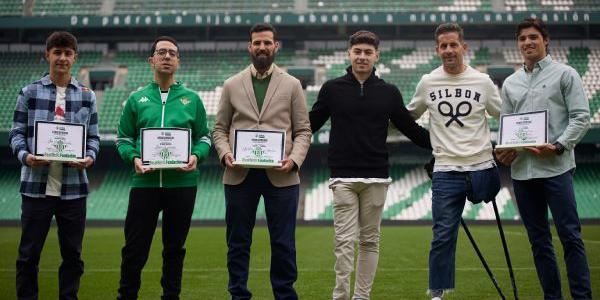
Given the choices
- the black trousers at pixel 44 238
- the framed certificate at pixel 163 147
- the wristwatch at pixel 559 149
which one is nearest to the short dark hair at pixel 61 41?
the framed certificate at pixel 163 147

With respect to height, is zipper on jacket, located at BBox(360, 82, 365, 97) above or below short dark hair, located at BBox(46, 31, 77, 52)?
below

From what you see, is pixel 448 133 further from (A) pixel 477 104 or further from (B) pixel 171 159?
(B) pixel 171 159

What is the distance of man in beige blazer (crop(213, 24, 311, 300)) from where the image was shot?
501cm

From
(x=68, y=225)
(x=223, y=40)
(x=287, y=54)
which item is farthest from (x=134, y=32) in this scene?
(x=68, y=225)

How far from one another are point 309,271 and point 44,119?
5189 millimetres

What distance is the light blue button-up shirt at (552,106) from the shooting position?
513cm

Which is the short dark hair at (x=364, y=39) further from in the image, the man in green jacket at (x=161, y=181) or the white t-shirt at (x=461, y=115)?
the man in green jacket at (x=161, y=181)

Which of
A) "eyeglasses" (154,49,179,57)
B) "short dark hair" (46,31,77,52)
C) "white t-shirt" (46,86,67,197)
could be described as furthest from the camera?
"eyeglasses" (154,49,179,57)

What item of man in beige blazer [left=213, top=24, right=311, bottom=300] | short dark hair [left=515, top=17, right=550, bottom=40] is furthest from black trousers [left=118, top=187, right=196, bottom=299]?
short dark hair [left=515, top=17, right=550, bottom=40]

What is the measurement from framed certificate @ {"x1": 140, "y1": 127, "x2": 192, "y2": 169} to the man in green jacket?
0.23 feet

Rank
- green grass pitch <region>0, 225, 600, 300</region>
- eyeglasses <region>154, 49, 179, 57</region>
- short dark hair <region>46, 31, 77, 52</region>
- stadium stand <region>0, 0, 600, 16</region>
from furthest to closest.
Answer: stadium stand <region>0, 0, 600, 16</region>, green grass pitch <region>0, 225, 600, 300</region>, eyeglasses <region>154, 49, 179, 57</region>, short dark hair <region>46, 31, 77, 52</region>

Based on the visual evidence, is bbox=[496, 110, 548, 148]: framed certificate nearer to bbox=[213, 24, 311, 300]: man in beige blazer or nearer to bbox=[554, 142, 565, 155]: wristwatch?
bbox=[554, 142, 565, 155]: wristwatch

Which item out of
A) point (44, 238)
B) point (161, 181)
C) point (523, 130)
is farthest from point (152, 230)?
point (523, 130)

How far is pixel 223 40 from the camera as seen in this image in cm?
3291
